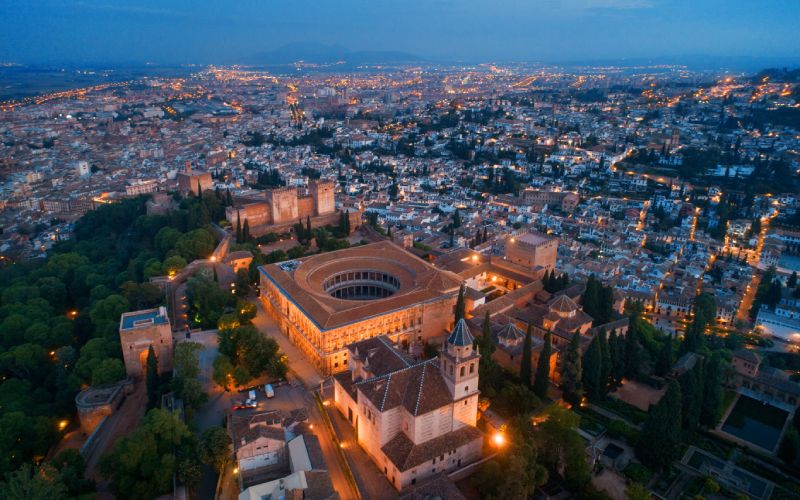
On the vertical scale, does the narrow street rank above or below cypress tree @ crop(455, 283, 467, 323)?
below

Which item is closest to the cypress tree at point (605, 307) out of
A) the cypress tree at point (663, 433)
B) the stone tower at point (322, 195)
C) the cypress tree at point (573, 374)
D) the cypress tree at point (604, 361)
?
the cypress tree at point (604, 361)

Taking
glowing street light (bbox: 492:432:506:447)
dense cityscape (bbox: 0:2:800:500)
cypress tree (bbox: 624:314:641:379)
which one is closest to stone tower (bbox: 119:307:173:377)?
dense cityscape (bbox: 0:2:800:500)

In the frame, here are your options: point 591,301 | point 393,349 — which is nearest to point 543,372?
point 393,349

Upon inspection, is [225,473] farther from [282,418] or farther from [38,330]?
[38,330]

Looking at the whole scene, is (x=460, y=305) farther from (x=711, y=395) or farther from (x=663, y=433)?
(x=711, y=395)

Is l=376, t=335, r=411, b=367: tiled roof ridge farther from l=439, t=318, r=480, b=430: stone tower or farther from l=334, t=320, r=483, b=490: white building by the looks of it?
l=439, t=318, r=480, b=430: stone tower

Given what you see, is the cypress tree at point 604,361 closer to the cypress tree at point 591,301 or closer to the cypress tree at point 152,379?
the cypress tree at point 591,301
